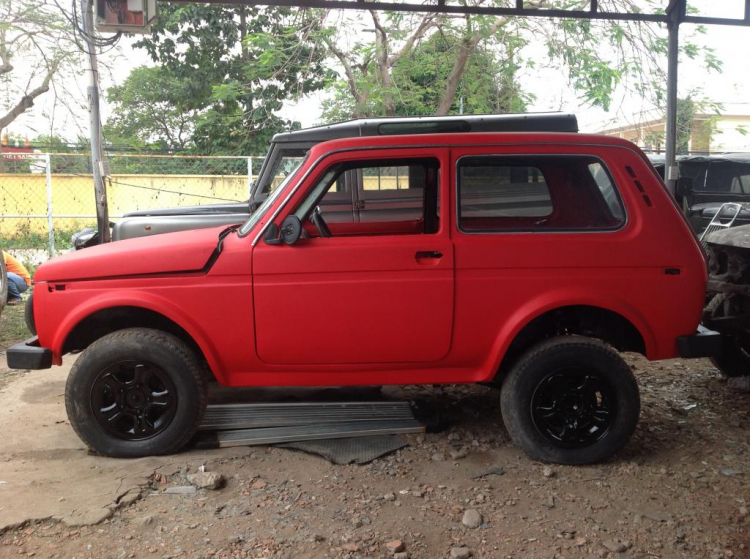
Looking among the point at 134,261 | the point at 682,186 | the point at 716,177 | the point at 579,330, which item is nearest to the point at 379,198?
the point at 579,330

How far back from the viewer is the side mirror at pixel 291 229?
11.7 ft

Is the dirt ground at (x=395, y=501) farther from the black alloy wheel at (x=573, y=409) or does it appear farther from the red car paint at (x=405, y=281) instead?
the red car paint at (x=405, y=281)

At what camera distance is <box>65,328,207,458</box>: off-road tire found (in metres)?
3.66

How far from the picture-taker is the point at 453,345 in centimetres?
372

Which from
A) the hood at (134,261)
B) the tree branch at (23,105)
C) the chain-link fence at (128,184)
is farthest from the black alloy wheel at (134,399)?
the tree branch at (23,105)

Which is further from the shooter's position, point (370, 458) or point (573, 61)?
point (573, 61)

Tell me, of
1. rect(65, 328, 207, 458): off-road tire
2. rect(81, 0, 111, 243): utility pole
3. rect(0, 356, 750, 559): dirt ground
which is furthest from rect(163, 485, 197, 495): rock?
rect(81, 0, 111, 243): utility pole

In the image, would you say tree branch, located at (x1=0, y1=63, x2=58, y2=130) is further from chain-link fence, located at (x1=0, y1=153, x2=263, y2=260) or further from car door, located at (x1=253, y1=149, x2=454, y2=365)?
car door, located at (x1=253, y1=149, x2=454, y2=365)

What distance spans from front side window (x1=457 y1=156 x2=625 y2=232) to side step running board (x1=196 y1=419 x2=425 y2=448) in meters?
1.37

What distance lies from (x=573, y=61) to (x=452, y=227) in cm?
802

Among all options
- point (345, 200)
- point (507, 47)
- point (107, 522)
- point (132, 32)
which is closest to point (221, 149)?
point (507, 47)

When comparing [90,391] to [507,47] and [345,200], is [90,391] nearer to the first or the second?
[345,200]

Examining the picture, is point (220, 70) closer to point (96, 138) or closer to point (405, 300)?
point (96, 138)

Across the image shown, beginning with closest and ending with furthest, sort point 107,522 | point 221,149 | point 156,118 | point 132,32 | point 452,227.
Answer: point 107,522 < point 452,227 < point 132,32 < point 221,149 < point 156,118
